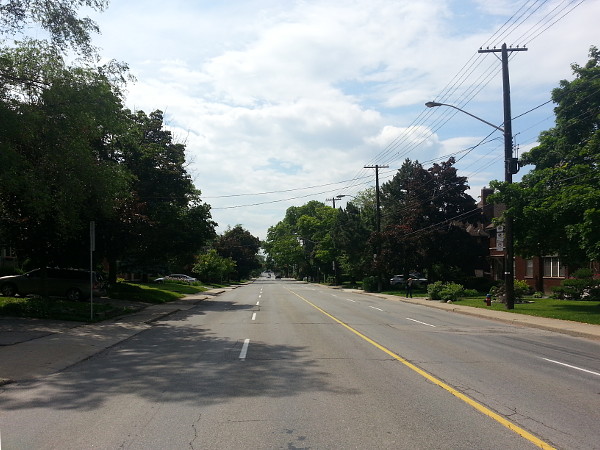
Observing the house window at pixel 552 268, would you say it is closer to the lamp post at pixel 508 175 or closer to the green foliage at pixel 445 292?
the green foliage at pixel 445 292

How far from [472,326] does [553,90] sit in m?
19.5

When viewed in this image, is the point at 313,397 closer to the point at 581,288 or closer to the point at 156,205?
the point at 156,205

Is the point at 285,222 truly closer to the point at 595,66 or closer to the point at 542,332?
the point at 595,66

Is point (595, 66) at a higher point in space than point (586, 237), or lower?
higher

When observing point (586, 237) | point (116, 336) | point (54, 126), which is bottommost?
point (116, 336)

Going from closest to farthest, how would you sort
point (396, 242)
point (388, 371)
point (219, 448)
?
Result: point (219, 448), point (388, 371), point (396, 242)

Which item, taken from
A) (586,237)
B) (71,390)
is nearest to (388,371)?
(71,390)

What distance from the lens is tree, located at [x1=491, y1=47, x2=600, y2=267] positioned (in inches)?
883

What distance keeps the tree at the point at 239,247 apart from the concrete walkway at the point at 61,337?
73140 mm

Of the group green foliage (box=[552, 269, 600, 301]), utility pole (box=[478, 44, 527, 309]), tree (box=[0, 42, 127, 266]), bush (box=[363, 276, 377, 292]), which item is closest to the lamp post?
utility pole (box=[478, 44, 527, 309])

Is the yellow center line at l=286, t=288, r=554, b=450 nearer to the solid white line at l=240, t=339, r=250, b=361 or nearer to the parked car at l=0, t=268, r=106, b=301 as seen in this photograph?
the solid white line at l=240, t=339, r=250, b=361

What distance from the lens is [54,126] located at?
14.7 meters

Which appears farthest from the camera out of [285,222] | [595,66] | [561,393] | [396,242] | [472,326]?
[285,222]

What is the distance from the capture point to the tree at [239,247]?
310 ft
